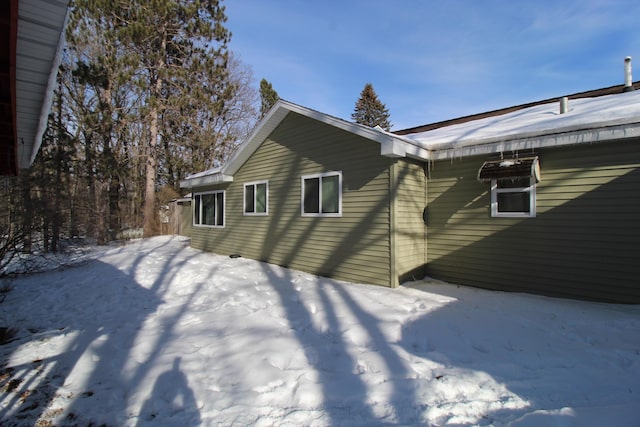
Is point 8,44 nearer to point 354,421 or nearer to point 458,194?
point 354,421

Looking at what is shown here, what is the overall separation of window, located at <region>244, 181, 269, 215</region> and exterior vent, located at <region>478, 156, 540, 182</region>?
5906 mm

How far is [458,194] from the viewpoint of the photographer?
276 inches

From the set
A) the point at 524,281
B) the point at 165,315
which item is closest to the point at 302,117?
the point at 165,315

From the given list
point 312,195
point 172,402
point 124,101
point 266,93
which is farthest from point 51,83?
point 266,93

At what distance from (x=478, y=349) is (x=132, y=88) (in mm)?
20925

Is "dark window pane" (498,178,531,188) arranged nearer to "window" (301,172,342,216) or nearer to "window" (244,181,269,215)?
"window" (301,172,342,216)

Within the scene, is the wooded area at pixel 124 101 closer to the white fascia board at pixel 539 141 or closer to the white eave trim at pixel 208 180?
the white eave trim at pixel 208 180

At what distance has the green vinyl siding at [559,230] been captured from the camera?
5.32 m

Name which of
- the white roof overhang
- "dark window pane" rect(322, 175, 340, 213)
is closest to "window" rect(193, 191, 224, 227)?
"dark window pane" rect(322, 175, 340, 213)

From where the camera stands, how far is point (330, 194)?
791cm

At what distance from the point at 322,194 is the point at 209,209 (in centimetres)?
628

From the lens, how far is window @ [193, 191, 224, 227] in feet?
39.5

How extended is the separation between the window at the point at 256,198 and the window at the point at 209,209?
171cm

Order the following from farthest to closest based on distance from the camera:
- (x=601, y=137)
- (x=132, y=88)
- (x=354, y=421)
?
(x=132, y=88) → (x=601, y=137) → (x=354, y=421)
